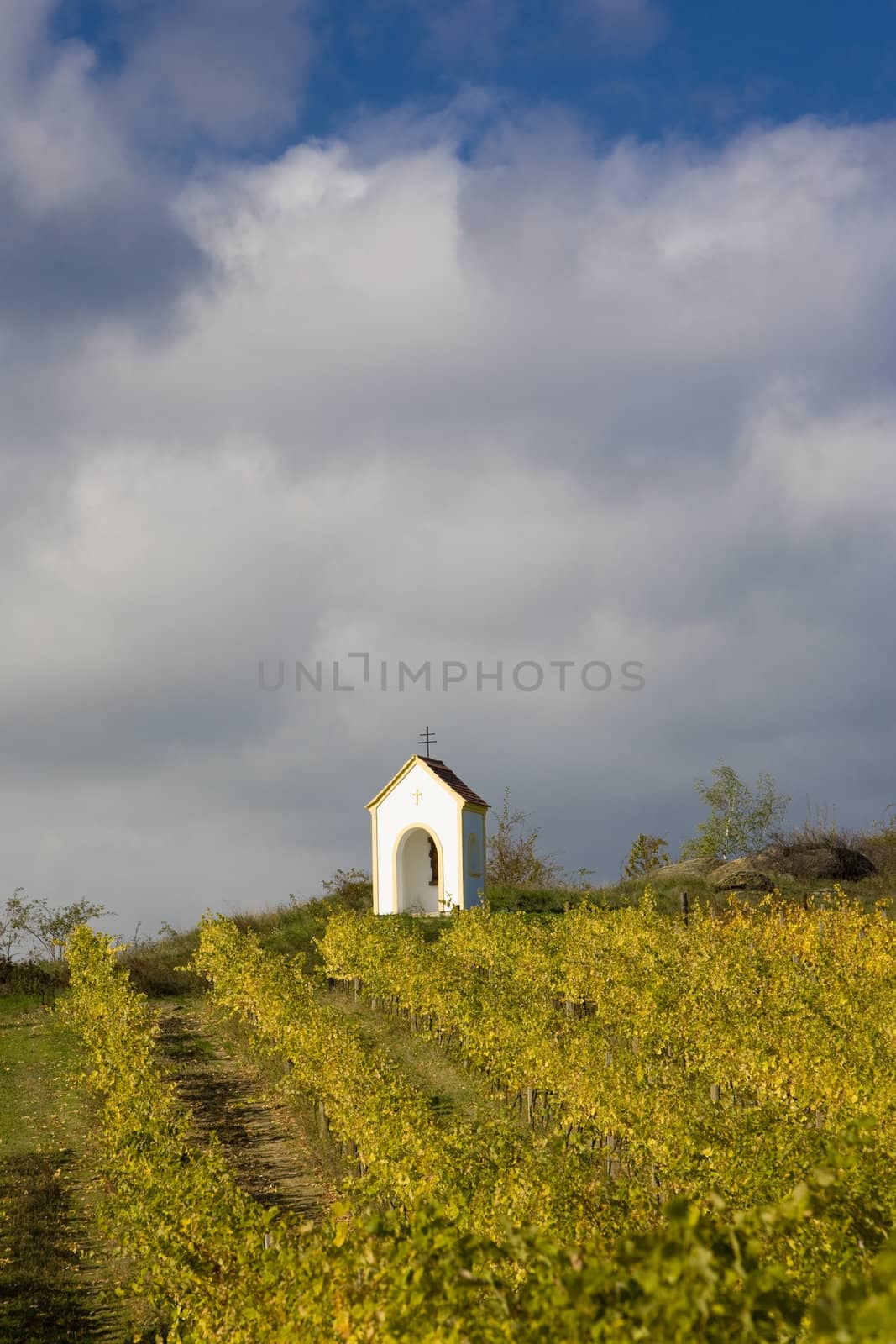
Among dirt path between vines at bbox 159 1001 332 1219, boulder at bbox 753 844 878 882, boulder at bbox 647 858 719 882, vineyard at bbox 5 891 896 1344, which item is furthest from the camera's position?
boulder at bbox 753 844 878 882

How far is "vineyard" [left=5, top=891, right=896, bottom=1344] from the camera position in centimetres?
447

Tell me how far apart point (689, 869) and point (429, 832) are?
13.0 m

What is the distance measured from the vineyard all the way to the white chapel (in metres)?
3.66

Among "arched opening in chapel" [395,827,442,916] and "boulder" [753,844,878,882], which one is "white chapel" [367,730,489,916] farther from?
"boulder" [753,844,878,882]

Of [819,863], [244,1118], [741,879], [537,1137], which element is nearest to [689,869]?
[741,879]

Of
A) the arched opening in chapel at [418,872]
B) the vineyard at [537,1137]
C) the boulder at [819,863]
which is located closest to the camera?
the vineyard at [537,1137]

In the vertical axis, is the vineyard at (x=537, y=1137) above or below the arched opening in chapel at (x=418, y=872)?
below

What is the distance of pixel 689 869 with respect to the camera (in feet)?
145

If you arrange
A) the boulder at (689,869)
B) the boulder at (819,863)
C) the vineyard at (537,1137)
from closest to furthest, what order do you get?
the vineyard at (537,1137), the boulder at (689,869), the boulder at (819,863)

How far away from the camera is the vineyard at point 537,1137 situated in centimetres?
447

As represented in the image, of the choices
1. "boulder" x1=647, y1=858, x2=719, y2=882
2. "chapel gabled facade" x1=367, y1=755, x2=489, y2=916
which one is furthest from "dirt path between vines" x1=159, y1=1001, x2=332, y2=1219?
"boulder" x1=647, y1=858, x2=719, y2=882

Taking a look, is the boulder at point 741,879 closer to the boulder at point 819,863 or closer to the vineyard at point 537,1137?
the boulder at point 819,863

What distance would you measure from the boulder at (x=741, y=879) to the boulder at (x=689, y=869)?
1090 millimetres

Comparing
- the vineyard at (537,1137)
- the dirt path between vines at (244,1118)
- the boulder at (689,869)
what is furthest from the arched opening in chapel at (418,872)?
the dirt path between vines at (244,1118)
